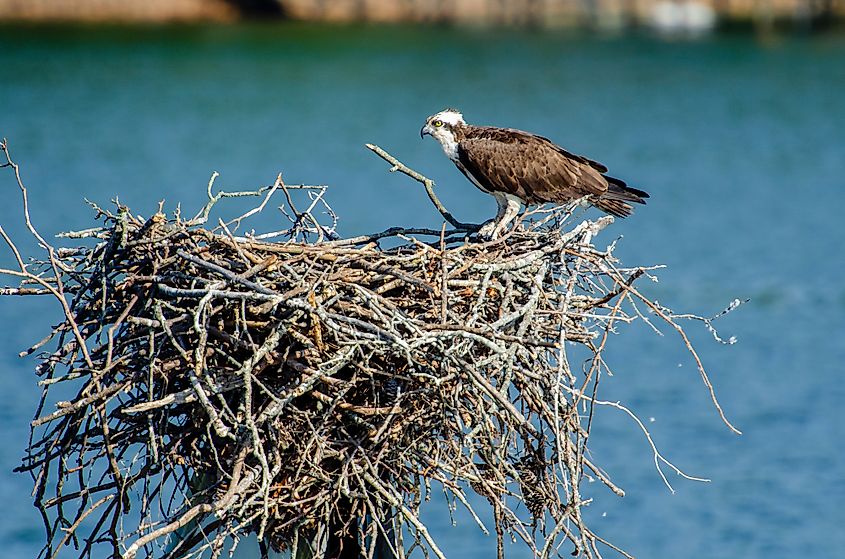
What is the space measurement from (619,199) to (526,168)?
1.76ft

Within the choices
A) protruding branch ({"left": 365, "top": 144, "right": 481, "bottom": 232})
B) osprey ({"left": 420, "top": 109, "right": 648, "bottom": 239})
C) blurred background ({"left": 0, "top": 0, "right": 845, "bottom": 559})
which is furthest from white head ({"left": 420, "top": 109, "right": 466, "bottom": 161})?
blurred background ({"left": 0, "top": 0, "right": 845, "bottom": 559})

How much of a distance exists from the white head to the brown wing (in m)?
0.12

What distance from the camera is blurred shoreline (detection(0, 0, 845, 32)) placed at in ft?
161

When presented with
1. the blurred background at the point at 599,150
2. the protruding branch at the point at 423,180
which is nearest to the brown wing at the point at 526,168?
the protruding branch at the point at 423,180

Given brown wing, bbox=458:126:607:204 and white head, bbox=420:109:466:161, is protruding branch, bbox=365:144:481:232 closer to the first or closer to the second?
brown wing, bbox=458:126:607:204

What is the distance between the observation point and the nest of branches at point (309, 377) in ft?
14.9

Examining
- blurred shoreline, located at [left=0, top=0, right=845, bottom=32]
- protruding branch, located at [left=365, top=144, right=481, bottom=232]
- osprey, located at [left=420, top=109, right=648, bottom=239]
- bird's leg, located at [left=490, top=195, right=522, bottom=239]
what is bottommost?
protruding branch, located at [left=365, top=144, right=481, bottom=232]

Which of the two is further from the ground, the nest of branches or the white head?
the white head

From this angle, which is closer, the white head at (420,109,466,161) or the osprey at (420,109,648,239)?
the osprey at (420,109,648,239)

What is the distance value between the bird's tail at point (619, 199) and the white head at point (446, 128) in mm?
867

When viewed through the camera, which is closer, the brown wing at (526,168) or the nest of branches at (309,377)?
the nest of branches at (309,377)

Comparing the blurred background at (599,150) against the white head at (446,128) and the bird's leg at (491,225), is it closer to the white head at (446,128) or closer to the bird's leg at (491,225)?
the bird's leg at (491,225)

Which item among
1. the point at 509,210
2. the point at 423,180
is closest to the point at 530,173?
the point at 509,210

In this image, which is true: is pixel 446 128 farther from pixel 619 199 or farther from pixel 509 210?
pixel 619 199
